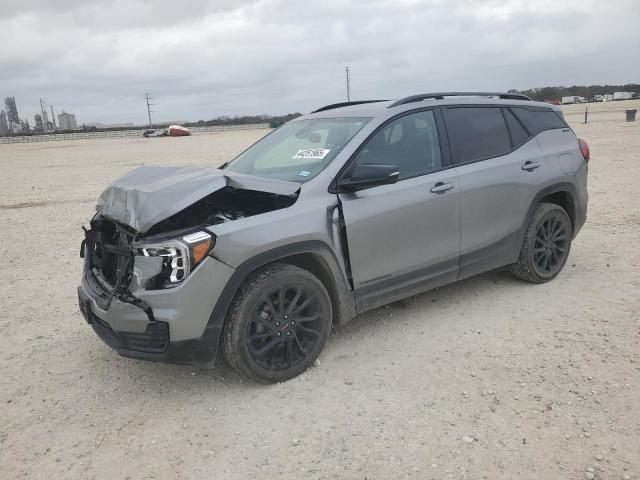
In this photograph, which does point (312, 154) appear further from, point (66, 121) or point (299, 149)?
point (66, 121)

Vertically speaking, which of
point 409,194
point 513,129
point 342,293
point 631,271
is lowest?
point 631,271

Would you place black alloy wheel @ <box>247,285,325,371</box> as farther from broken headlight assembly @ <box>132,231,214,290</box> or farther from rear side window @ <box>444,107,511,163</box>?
rear side window @ <box>444,107,511,163</box>

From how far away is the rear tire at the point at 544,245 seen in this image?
→ 4941mm

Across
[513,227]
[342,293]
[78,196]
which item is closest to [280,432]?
[342,293]

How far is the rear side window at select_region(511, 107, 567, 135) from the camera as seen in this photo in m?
5.05

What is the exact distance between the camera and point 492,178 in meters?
4.53

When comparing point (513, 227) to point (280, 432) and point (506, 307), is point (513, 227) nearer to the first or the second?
point (506, 307)

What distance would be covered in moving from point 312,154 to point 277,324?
137 centimetres

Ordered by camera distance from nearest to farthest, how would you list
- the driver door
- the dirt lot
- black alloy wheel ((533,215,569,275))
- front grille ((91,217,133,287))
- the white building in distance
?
the dirt lot < front grille ((91,217,133,287)) < the driver door < black alloy wheel ((533,215,569,275)) < the white building in distance

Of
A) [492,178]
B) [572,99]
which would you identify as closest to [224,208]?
[492,178]

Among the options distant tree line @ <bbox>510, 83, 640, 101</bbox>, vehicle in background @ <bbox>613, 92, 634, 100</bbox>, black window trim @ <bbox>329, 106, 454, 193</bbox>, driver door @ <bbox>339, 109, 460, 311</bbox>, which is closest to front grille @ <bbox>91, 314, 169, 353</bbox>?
driver door @ <bbox>339, 109, 460, 311</bbox>

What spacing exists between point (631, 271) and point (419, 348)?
2742 mm

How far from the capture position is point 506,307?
4.67 metres

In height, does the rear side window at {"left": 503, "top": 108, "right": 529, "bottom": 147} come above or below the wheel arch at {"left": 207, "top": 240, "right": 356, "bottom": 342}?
above
